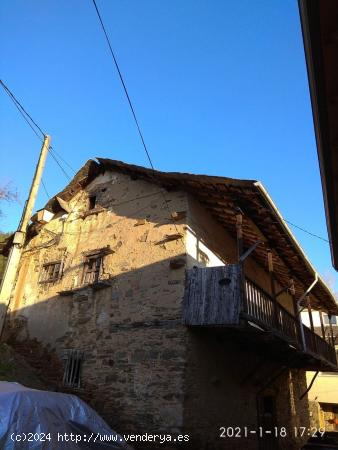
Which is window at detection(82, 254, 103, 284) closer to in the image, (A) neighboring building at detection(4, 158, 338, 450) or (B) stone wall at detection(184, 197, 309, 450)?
(A) neighboring building at detection(4, 158, 338, 450)

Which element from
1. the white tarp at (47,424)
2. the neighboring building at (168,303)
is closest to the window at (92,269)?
the neighboring building at (168,303)

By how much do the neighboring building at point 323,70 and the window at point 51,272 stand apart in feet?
32.7

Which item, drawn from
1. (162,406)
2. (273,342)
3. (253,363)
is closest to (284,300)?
(253,363)

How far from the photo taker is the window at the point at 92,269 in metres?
10.5

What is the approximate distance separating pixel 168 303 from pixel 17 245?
3622mm

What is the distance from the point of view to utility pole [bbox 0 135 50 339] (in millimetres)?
6852

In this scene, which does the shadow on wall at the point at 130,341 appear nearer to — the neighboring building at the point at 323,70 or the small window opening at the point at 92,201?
the small window opening at the point at 92,201

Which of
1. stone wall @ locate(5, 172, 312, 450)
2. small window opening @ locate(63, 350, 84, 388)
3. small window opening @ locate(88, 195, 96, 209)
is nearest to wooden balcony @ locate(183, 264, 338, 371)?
stone wall @ locate(5, 172, 312, 450)

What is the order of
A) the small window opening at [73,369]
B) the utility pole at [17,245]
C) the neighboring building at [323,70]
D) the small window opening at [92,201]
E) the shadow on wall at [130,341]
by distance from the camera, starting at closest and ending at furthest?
the neighboring building at [323,70], the utility pole at [17,245], the shadow on wall at [130,341], the small window opening at [73,369], the small window opening at [92,201]

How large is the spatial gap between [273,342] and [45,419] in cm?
580

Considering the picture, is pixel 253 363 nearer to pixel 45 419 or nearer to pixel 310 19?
pixel 45 419

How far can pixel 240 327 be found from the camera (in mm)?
7758

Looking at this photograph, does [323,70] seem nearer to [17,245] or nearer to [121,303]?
[17,245]

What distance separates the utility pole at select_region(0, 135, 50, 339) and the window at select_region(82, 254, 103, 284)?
10.5ft
